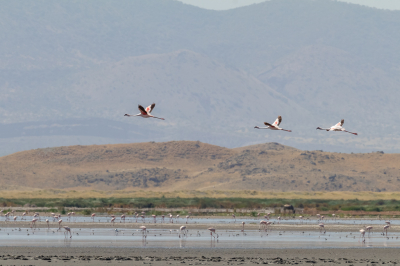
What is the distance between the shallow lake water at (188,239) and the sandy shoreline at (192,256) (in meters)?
2.42

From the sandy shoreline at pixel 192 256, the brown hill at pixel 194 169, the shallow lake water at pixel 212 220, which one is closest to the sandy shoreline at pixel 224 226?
the shallow lake water at pixel 212 220

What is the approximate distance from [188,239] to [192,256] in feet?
33.3

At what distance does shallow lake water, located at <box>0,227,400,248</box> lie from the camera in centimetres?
4528

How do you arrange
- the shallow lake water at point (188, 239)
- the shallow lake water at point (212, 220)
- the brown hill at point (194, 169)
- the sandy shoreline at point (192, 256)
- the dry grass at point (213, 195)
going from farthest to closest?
1. the brown hill at point (194, 169)
2. the dry grass at point (213, 195)
3. the shallow lake water at point (212, 220)
4. the shallow lake water at point (188, 239)
5. the sandy shoreline at point (192, 256)

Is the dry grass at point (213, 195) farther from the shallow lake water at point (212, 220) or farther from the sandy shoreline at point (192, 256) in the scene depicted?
the sandy shoreline at point (192, 256)

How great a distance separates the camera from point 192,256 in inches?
1545

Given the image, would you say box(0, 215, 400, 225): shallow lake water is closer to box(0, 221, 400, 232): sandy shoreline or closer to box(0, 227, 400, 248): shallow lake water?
box(0, 221, 400, 232): sandy shoreline

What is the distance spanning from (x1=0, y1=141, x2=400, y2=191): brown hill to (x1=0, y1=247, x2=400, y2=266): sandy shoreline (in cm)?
10132

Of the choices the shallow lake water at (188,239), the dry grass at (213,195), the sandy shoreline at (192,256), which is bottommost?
the sandy shoreline at (192,256)

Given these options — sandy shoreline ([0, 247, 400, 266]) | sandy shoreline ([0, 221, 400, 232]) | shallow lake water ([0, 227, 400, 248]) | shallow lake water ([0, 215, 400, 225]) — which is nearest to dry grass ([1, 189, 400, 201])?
shallow lake water ([0, 215, 400, 225])

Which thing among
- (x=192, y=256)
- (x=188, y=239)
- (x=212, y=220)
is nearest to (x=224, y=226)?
(x=212, y=220)

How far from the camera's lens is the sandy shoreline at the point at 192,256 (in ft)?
120

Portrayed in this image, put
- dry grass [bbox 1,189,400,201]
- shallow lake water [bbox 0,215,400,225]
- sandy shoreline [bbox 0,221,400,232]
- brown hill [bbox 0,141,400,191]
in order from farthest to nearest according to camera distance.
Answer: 1. brown hill [bbox 0,141,400,191]
2. dry grass [bbox 1,189,400,201]
3. shallow lake water [bbox 0,215,400,225]
4. sandy shoreline [bbox 0,221,400,232]

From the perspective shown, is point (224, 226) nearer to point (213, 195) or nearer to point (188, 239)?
point (188, 239)
